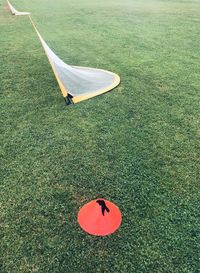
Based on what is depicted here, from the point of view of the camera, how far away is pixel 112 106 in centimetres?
510

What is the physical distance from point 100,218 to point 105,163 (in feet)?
3.26

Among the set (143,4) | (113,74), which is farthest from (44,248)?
(143,4)

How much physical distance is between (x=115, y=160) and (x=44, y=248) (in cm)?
147

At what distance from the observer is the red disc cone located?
2799mm

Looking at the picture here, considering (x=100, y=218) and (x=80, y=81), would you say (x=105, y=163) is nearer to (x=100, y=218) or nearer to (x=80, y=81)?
(x=100, y=218)

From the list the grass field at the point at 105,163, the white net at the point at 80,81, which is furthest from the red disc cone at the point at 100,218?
the white net at the point at 80,81

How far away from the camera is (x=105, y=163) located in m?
3.75

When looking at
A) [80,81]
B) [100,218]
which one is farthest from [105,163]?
[80,81]

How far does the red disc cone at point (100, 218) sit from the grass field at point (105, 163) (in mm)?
61

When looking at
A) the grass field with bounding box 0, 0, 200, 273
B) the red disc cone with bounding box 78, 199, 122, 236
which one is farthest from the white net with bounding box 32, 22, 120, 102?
the red disc cone with bounding box 78, 199, 122, 236

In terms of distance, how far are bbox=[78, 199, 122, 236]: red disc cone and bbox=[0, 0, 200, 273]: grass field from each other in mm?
61

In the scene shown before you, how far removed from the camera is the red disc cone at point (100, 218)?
2799mm

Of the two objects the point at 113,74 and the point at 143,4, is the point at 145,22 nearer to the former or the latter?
the point at 143,4

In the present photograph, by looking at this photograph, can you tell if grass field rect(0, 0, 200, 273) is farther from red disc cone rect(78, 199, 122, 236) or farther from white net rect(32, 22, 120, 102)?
white net rect(32, 22, 120, 102)
